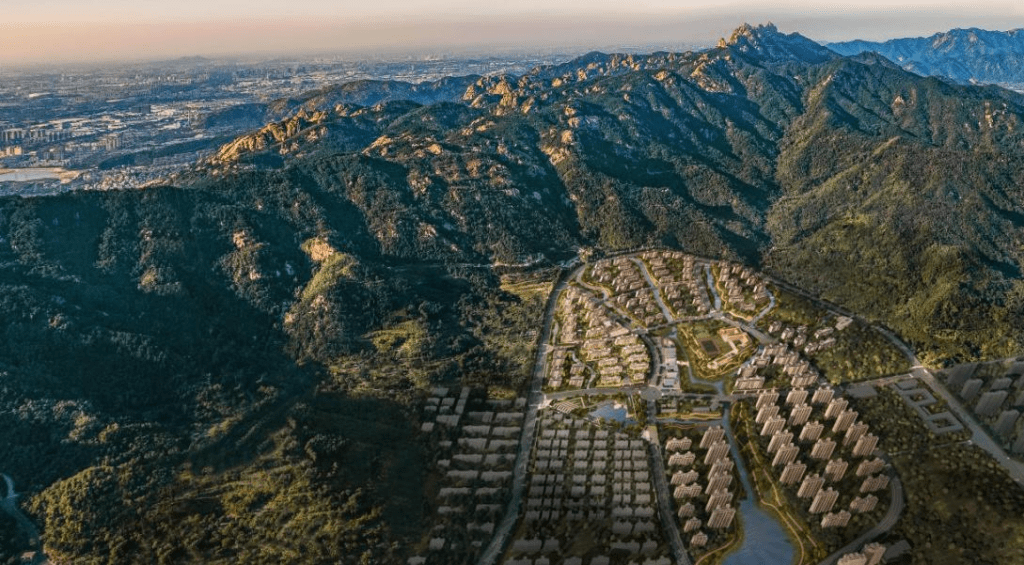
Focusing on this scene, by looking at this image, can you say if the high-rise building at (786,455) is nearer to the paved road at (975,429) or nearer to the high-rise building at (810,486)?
the high-rise building at (810,486)

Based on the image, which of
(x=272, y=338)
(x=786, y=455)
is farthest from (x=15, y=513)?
(x=786, y=455)

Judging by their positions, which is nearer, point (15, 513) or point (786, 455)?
point (15, 513)

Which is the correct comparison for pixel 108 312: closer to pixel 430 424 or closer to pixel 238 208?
pixel 238 208

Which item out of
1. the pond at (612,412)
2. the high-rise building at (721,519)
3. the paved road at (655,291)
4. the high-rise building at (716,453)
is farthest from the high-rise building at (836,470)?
the paved road at (655,291)

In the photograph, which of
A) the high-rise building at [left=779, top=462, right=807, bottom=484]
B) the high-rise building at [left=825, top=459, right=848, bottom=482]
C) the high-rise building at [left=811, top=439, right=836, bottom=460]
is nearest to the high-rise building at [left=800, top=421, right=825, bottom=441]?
the high-rise building at [left=811, top=439, right=836, bottom=460]

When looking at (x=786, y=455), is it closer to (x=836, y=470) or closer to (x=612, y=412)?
(x=836, y=470)
